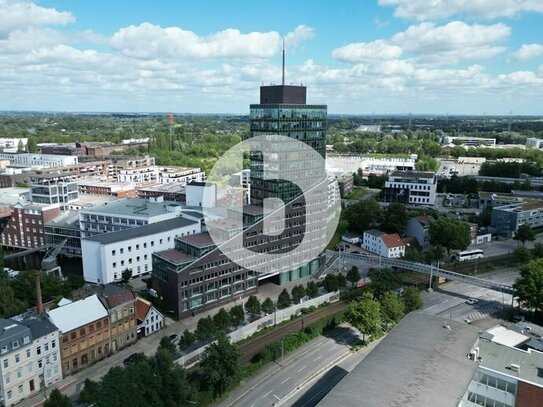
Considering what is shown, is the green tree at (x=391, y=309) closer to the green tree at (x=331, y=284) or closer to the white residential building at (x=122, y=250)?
the green tree at (x=331, y=284)

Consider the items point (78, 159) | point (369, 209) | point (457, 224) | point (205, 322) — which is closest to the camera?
point (205, 322)

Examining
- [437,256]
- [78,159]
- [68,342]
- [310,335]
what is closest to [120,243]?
[68,342]

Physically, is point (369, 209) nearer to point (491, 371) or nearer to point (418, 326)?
point (418, 326)

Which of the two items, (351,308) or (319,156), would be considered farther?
(319,156)

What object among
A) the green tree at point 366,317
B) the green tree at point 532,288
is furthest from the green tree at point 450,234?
the green tree at point 366,317

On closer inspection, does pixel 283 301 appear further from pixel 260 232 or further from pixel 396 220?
pixel 396 220
